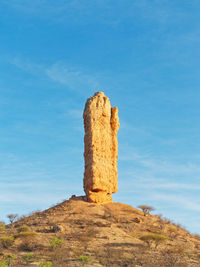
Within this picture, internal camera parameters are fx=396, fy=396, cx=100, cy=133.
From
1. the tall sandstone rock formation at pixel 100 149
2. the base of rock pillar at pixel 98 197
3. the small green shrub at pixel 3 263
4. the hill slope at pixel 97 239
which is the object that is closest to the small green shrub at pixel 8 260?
the small green shrub at pixel 3 263

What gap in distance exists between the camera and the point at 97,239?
2859 cm

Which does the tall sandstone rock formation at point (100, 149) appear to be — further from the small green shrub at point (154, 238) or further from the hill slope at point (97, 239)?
the small green shrub at point (154, 238)

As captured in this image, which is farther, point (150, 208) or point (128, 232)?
point (150, 208)

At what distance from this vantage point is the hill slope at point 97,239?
2562 centimetres

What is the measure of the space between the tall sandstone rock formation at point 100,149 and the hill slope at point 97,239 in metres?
1.53

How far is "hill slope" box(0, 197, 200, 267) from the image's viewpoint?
25625mm

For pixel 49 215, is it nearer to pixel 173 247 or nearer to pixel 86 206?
pixel 86 206

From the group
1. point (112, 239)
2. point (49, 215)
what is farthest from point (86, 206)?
point (112, 239)

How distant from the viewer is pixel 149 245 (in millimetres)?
28641

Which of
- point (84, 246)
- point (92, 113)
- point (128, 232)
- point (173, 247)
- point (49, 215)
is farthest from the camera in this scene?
point (92, 113)

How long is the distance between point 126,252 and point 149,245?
242cm

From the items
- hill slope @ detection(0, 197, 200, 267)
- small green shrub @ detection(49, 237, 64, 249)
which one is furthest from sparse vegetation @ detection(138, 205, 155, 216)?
small green shrub @ detection(49, 237, 64, 249)

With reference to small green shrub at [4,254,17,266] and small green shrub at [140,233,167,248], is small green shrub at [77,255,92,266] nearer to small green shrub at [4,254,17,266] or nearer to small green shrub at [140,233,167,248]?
small green shrub at [4,254,17,266]

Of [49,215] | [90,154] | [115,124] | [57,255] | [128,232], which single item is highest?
[115,124]
